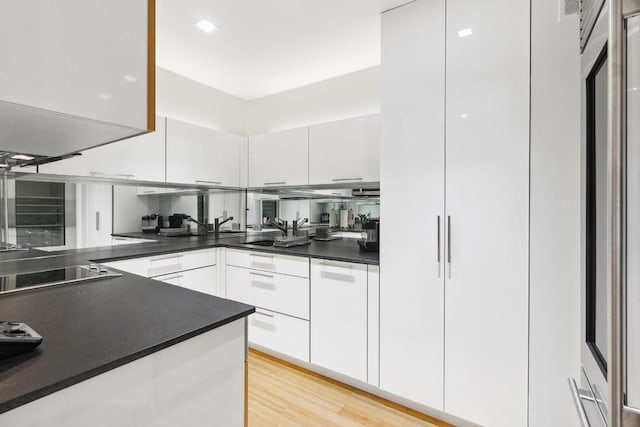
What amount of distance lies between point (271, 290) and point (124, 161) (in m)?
1.57

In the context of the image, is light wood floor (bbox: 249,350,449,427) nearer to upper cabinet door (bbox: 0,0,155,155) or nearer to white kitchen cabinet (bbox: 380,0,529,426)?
white kitchen cabinet (bbox: 380,0,529,426)

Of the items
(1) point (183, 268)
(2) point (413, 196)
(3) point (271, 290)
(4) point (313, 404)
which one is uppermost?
(2) point (413, 196)

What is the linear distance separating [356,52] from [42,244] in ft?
9.10

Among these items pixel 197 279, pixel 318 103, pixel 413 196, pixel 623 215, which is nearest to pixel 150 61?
pixel 623 215

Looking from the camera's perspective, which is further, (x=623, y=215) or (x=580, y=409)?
(x=580, y=409)

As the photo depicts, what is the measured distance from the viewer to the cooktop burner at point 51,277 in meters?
1.28

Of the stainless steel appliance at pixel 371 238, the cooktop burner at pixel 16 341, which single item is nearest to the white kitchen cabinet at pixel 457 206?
the stainless steel appliance at pixel 371 238

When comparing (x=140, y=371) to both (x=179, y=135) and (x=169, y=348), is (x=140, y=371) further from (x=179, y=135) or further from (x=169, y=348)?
(x=179, y=135)

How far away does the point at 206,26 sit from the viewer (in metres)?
2.19

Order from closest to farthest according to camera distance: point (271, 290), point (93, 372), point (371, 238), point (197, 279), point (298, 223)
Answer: point (93, 372), point (371, 238), point (271, 290), point (197, 279), point (298, 223)

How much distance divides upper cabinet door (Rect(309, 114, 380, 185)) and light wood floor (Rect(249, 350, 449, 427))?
5.11ft

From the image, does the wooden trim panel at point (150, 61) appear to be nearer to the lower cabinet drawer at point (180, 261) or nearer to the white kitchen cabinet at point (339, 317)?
the white kitchen cabinet at point (339, 317)

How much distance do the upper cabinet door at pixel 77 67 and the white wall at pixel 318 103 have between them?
84.6 inches

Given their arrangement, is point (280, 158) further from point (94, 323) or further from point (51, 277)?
point (94, 323)
